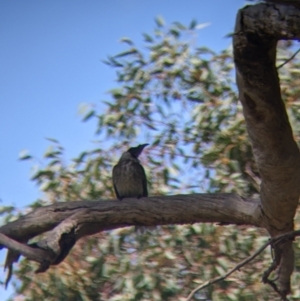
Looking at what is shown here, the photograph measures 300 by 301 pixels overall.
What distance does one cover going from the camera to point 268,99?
332cm

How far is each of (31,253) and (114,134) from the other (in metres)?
2.84

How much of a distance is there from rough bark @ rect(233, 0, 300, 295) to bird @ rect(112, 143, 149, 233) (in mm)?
2715

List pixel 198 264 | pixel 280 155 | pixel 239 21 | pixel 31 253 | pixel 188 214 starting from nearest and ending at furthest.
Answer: pixel 239 21, pixel 280 155, pixel 31 253, pixel 188 214, pixel 198 264

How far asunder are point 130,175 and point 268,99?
3.57 meters

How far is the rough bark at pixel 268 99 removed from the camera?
3041 millimetres

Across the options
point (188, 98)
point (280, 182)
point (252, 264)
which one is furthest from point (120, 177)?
point (280, 182)

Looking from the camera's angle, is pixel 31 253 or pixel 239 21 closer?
pixel 239 21

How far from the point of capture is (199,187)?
6562 millimetres

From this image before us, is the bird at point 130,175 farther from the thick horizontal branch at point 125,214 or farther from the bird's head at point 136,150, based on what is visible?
the thick horizontal branch at point 125,214

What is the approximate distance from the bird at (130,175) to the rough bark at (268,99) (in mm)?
2715

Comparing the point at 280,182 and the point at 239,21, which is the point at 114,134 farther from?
the point at 239,21

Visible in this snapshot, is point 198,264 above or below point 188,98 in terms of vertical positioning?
below

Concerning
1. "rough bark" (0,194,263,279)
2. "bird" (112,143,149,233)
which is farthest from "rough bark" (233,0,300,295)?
"bird" (112,143,149,233)

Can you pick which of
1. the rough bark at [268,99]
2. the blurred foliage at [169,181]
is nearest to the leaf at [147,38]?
the blurred foliage at [169,181]
